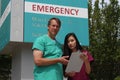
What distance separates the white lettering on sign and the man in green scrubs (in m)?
4.04

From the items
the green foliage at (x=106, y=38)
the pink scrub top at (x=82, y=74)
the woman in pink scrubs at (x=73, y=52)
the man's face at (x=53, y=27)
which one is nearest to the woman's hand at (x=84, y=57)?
the woman in pink scrubs at (x=73, y=52)

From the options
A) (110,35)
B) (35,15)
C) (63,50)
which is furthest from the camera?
(110,35)

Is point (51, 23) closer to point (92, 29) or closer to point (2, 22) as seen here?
point (2, 22)

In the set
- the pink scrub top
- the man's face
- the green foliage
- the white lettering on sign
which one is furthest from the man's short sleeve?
the green foliage

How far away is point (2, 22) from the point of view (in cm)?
805

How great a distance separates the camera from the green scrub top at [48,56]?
9.66ft

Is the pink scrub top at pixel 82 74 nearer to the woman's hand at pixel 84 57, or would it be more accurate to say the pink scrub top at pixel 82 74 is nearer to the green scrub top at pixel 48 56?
the woman's hand at pixel 84 57

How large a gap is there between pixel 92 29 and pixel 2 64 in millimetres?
4580

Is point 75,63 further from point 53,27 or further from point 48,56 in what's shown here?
point 53,27

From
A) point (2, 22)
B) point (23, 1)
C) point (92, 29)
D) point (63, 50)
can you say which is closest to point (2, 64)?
point (92, 29)

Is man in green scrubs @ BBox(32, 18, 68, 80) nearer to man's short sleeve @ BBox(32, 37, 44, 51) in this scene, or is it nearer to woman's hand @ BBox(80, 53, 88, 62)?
man's short sleeve @ BBox(32, 37, 44, 51)

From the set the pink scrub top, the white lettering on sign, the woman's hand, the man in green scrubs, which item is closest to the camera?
the man in green scrubs

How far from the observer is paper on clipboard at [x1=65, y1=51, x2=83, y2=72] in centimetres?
298

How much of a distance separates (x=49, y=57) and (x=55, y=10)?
4.25 m
